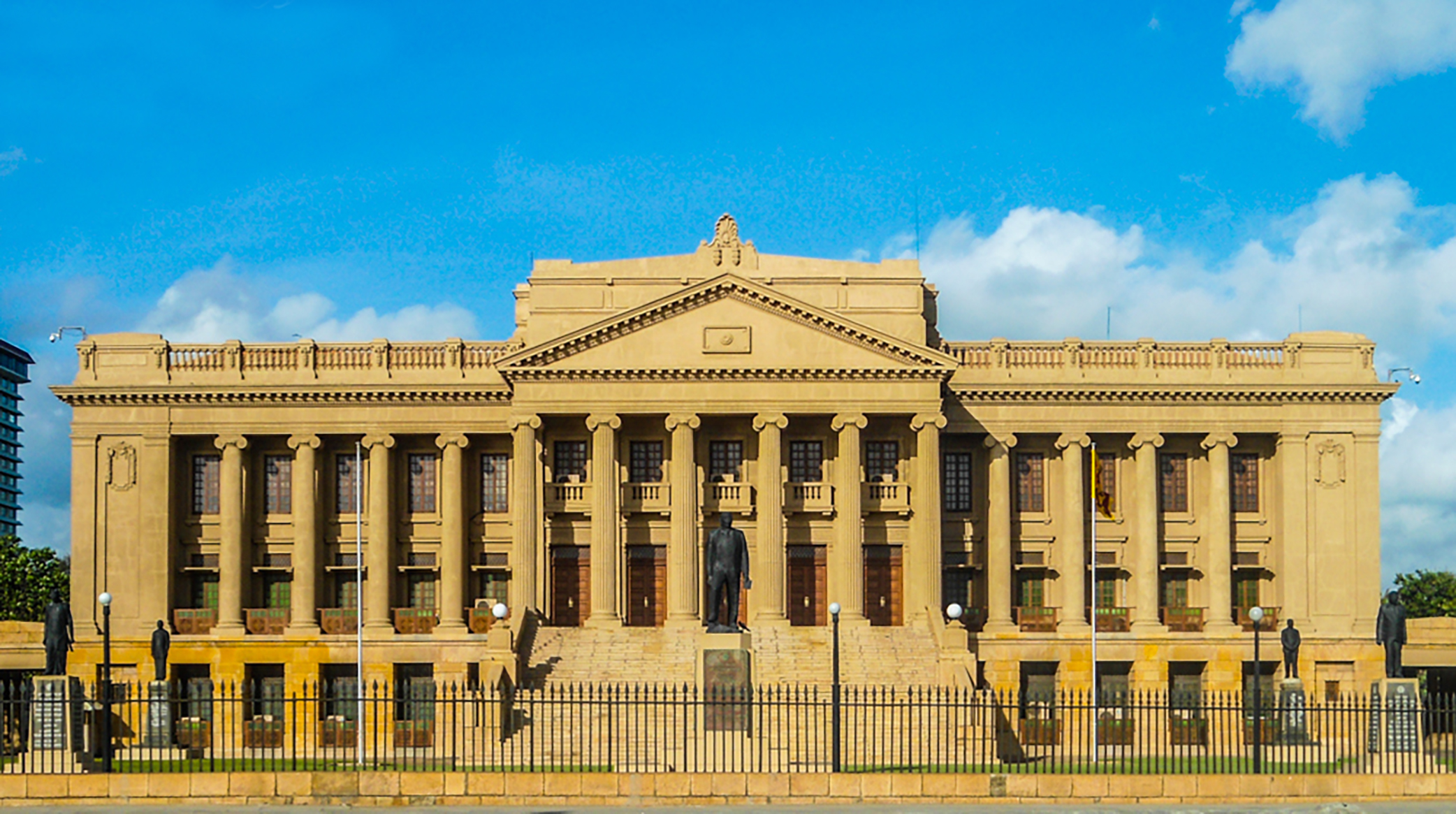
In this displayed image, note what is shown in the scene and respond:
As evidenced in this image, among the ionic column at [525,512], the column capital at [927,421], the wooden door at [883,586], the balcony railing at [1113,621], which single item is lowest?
the balcony railing at [1113,621]

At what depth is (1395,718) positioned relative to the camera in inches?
1829

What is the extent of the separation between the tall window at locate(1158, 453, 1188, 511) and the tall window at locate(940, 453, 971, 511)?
6796mm

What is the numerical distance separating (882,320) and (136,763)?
98.5 feet

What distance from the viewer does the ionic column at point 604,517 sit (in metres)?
59.8

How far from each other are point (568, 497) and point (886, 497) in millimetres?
10770

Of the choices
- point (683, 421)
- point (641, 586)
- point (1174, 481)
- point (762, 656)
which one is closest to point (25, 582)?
point (641, 586)

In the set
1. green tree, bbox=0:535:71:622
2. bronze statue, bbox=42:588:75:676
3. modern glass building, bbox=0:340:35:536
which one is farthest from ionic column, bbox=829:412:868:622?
modern glass building, bbox=0:340:35:536

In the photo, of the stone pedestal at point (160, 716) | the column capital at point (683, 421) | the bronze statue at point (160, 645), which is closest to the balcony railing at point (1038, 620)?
the column capital at point (683, 421)

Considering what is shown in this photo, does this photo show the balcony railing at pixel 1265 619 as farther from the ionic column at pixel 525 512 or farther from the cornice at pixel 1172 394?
the ionic column at pixel 525 512

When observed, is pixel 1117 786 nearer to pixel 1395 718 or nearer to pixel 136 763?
pixel 1395 718

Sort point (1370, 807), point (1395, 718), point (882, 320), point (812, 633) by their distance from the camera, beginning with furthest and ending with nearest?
point (882, 320), point (812, 633), point (1395, 718), point (1370, 807)

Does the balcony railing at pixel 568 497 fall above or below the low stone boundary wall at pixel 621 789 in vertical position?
above

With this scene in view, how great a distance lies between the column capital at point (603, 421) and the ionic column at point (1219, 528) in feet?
66.6

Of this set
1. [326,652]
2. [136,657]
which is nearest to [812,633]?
[326,652]
